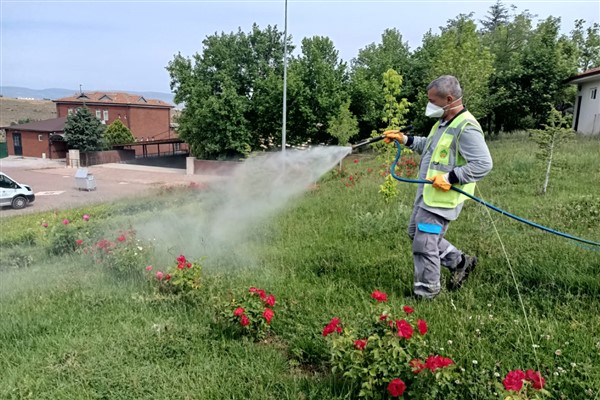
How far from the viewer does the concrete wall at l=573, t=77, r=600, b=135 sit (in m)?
19.7

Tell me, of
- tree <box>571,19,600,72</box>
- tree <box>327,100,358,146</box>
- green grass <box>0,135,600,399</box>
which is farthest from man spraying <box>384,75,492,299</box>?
tree <box>571,19,600,72</box>

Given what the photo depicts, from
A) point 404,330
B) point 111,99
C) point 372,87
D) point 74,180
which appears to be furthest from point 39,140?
point 404,330

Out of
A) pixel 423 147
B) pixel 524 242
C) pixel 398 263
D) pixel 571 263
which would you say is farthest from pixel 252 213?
pixel 571 263

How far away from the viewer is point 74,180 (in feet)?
92.1

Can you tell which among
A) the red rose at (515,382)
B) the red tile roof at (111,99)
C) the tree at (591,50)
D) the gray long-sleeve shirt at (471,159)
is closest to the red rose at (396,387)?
the red rose at (515,382)

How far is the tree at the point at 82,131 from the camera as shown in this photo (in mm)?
39250

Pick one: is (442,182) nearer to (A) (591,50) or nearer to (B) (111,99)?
(A) (591,50)

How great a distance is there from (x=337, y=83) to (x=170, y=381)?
2626cm

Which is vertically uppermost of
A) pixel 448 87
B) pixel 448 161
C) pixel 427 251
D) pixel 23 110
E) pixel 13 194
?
pixel 23 110

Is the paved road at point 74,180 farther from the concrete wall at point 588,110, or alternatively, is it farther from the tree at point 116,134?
the concrete wall at point 588,110

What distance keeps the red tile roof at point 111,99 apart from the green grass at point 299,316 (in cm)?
5161

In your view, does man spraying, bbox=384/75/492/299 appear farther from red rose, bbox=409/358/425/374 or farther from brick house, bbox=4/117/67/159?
brick house, bbox=4/117/67/159

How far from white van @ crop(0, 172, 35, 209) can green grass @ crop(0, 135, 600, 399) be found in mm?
15645

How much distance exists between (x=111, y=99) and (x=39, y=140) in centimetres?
1165
